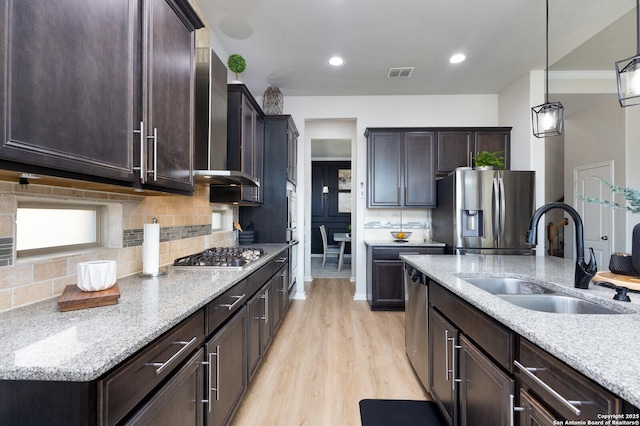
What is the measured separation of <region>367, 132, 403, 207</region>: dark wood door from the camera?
415 centimetres

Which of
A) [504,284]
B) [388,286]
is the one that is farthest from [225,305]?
[388,286]

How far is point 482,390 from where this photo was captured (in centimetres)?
122

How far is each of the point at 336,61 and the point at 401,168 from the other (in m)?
1.67

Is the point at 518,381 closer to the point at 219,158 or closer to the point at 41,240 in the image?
the point at 41,240

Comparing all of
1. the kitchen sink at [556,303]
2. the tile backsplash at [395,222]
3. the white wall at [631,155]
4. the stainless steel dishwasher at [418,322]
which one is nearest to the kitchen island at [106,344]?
the stainless steel dishwasher at [418,322]

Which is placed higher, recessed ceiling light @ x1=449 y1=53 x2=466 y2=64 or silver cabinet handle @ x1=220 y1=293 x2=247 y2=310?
recessed ceiling light @ x1=449 y1=53 x2=466 y2=64

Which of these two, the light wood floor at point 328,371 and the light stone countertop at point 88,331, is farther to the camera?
the light wood floor at point 328,371

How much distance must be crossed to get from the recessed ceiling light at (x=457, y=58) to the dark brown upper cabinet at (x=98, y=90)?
2957mm

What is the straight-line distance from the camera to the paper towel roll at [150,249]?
5.37 feet

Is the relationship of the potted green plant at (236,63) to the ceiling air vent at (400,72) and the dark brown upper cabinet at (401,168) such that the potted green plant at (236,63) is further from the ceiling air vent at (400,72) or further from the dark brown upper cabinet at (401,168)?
the dark brown upper cabinet at (401,168)

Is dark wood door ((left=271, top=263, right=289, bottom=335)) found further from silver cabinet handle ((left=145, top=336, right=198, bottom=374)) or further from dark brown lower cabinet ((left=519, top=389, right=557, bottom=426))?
dark brown lower cabinet ((left=519, top=389, right=557, bottom=426))

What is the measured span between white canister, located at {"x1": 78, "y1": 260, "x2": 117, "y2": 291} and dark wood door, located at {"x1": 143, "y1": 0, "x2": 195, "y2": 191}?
1.32ft

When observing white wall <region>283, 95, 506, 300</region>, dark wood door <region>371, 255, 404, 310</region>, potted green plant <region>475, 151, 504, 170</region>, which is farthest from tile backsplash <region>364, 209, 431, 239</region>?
potted green plant <region>475, 151, 504, 170</region>

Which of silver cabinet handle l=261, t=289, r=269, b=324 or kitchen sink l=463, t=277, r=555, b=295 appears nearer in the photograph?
kitchen sink l=463, t=277, r=555, b=295
